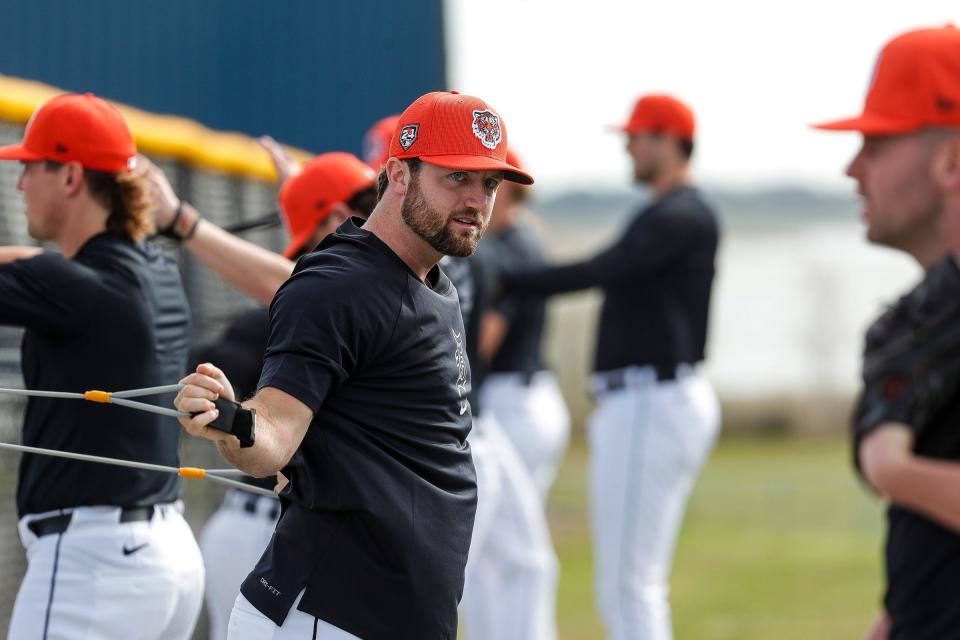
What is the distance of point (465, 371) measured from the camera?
10.6ft

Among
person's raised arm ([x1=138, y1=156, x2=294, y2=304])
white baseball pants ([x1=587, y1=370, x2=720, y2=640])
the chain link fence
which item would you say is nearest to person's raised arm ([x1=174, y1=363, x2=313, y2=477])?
person's raised arm ([x1=138, y1=156, x2=294, y2=304])

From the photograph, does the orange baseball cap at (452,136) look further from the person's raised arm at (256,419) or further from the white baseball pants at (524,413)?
the white baseball pants at (524,413)

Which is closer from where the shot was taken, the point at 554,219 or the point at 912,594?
the point at 912,594

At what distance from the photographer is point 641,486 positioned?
6000 millimetres

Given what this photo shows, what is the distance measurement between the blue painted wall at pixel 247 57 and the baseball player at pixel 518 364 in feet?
6.42

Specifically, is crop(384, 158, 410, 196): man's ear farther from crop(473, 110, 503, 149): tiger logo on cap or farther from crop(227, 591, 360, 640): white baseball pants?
crop(227, 591, 360, 640): white baseball pants

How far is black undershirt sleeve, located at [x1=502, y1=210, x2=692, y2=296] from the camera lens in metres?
6.22

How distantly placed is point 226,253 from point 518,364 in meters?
3.39

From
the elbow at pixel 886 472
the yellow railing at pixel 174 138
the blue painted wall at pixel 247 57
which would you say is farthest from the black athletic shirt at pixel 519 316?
the elbow at pixel 886 472

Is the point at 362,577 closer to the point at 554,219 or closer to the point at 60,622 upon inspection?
the point at 60,622

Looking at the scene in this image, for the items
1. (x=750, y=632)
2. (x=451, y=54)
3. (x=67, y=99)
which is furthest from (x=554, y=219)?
(x=67, y=99)

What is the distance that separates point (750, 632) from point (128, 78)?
430 cm

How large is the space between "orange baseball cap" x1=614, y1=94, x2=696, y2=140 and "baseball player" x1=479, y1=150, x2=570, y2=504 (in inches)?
35.9

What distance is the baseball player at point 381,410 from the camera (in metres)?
2.79
